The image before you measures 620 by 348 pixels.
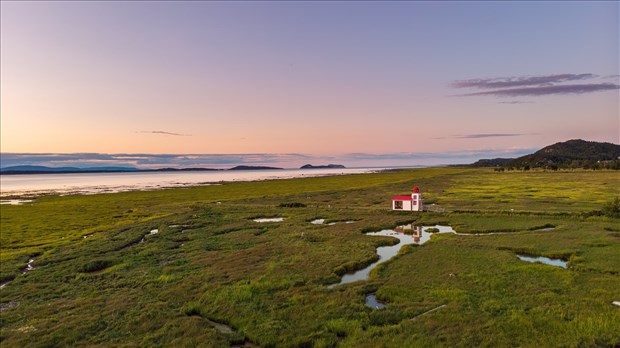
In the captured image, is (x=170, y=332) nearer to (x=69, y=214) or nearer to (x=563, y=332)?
(x=563, y=332)

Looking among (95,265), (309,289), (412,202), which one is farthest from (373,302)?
(412,202)

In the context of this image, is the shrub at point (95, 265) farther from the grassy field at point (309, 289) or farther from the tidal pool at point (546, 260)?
the tidal pool at point (546, 260)

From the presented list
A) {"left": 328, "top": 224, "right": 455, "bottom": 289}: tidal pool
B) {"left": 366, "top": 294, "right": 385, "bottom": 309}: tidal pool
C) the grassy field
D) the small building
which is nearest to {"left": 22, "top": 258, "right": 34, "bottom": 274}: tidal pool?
the grassy field

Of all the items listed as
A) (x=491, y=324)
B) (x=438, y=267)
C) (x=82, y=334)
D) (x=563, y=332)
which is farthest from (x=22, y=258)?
(x=563, y=332)

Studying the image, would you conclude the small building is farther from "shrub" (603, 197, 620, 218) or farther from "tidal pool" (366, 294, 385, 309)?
"tidal pool" (366, 294, 385, 309)

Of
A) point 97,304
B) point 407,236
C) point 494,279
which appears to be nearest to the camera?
point 97,304

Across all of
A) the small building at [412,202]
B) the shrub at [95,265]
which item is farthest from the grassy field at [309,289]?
the small building at [412,202]

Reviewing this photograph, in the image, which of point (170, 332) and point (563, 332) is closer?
point (563, 332)
